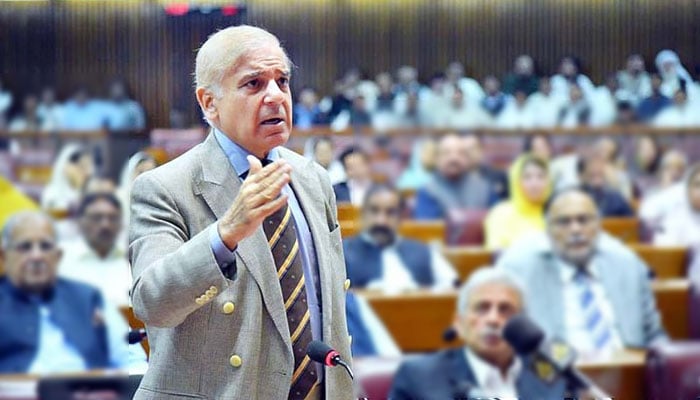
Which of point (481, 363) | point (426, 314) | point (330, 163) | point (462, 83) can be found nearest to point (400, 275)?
point (426, 314)

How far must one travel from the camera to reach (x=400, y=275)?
321 cm

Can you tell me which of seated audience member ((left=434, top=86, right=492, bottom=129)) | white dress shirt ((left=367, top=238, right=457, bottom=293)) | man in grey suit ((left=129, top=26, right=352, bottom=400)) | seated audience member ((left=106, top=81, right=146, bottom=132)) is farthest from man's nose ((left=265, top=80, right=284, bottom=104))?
seated audience member ((left=434, top=86, right=492, bottom=129))

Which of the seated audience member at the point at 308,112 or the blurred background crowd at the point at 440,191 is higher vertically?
the seated audience member at the point at 308,112

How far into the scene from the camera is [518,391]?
8.26 feet

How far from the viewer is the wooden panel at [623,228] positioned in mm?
3650

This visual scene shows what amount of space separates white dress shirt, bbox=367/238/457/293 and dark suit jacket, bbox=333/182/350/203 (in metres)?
1.64

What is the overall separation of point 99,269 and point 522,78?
2.80m

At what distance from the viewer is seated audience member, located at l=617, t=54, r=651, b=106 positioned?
4.51 m

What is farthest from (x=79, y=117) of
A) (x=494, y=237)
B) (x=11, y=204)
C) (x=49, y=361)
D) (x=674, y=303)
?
(x=674, y=303)

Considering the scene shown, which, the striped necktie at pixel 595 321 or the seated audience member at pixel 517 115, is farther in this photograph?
the seated audience member at pixel 517 115

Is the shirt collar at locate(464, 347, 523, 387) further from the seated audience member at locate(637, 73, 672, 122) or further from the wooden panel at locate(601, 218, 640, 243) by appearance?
the seated audience member at locate(637, 73, 672, 122)

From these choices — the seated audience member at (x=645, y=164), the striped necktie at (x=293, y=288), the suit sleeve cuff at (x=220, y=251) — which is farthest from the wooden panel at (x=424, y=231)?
the suit sleeve cuff at (x=220, y=251)

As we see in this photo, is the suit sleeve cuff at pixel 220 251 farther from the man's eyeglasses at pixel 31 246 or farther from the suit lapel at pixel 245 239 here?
the man's eyeglasses at pixel 31 246

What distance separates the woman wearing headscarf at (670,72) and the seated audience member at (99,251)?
2186mm
